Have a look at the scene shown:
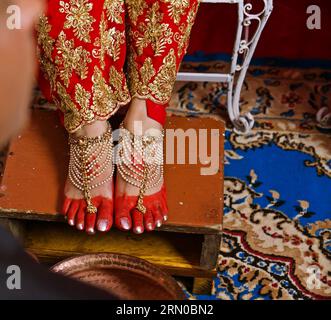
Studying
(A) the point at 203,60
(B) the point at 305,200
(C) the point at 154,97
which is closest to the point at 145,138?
(C) the point at 154,97

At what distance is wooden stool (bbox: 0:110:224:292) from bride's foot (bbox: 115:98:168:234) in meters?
0.04

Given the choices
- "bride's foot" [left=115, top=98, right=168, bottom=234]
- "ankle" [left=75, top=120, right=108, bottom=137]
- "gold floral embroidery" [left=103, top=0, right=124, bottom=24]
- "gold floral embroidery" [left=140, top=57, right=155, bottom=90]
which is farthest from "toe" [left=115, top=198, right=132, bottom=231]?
"gold floral embroidery" [left=103, top=0, right=124, bottom=24]

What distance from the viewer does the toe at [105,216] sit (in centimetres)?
119

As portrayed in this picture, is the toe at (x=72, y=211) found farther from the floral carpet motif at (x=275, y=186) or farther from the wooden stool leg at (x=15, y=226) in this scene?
the floral carpet motif at (x=275, y=186)

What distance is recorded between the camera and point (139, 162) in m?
1.22

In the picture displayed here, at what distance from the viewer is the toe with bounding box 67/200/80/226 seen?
118cm

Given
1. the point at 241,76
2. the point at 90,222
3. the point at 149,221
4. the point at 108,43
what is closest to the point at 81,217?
the point at 90,222

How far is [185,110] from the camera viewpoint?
1680mm

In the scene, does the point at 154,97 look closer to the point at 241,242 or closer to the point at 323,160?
the point at 241,242

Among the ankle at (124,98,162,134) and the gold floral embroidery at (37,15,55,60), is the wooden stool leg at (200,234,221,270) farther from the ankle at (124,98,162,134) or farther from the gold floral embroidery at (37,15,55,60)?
the gold floral embroidery at (37,15,55,60)

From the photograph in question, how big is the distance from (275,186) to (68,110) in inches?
24.1

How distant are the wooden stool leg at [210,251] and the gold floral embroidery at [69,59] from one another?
0.40 metres

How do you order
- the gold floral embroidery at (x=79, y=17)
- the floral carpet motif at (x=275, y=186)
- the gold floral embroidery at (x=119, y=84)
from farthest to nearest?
the floral carpet motif at (x=275, y=186) → the gold floral embroidery at (x=119, y=84) → the gold floral embroidery at (x=79, y=17)

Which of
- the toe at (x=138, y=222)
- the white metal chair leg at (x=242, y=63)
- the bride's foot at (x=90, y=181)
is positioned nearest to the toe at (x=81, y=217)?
the bride's foot at (x=90, y=181)
